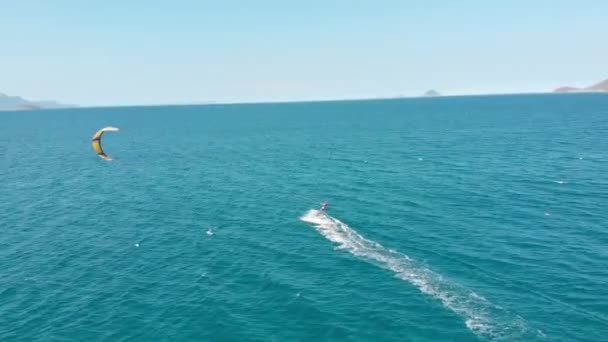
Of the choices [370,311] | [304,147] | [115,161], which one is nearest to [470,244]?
[370,311]

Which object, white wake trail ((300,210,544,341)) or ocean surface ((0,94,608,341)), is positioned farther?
ocean surface ((0,94,608,341))

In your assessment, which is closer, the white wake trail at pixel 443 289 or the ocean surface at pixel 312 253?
the white wake trail at pixel 443 289

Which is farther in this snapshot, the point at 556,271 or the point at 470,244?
the point at 470,244

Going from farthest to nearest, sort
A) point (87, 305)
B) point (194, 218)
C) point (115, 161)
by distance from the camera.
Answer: point (115, 161)
point (194, 218)
point (87, 305)

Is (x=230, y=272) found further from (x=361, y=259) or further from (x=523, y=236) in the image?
(x=523, y=236)

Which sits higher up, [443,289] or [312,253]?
[312,253]
